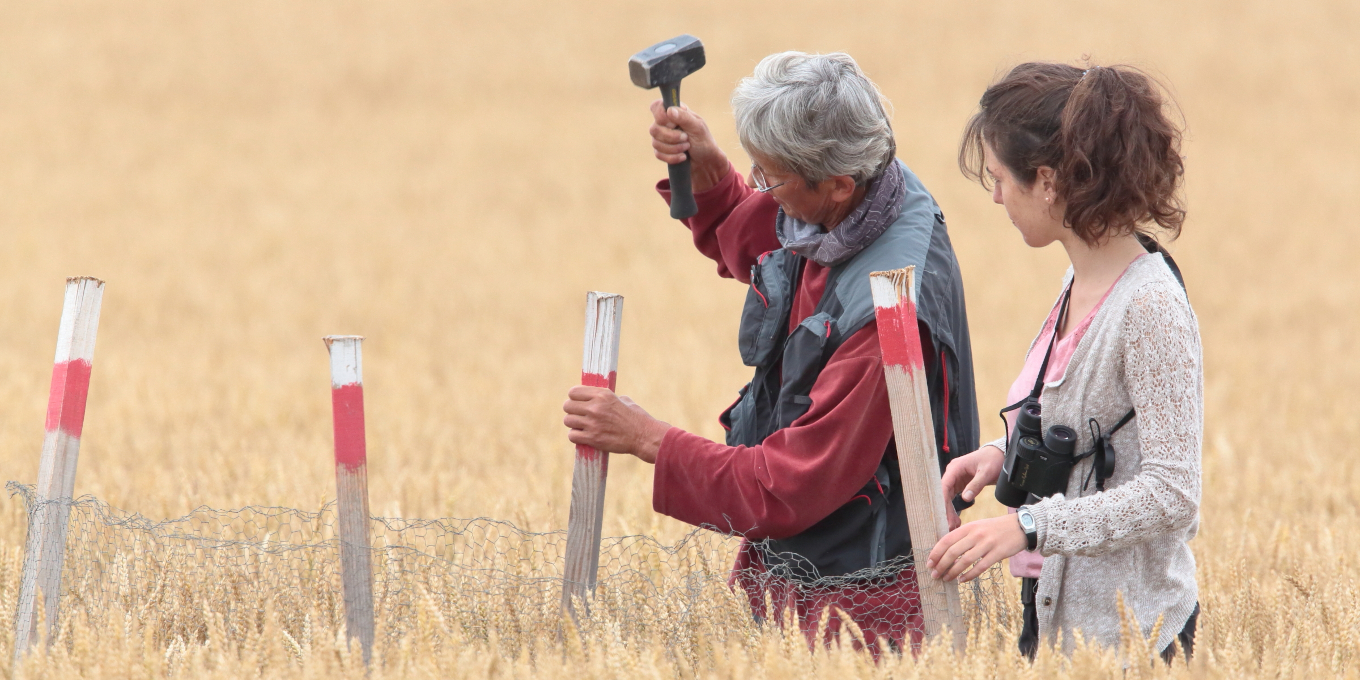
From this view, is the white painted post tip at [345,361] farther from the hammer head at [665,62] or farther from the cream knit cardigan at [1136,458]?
the cream knit cardigan at [1136,458]

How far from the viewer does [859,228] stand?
274 cm

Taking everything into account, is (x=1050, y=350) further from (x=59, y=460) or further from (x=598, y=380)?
(x=59, y=460)

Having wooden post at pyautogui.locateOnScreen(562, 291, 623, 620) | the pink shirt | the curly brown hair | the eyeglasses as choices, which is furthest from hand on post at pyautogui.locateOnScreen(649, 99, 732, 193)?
the pink shirt

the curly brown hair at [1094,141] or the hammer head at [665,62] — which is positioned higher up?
the hammer head at [665,62]

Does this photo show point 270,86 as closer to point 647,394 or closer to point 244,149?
point 244,149

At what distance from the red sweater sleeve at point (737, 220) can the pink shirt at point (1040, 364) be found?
85 centimetres

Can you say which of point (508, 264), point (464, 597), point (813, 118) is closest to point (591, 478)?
point (464, 597)

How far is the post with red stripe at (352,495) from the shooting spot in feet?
9.06

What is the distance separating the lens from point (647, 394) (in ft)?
26.6

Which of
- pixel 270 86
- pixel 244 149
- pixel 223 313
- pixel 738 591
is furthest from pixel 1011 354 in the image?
pixel 270 86

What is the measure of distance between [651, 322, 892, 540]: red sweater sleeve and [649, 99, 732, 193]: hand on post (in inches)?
29.8

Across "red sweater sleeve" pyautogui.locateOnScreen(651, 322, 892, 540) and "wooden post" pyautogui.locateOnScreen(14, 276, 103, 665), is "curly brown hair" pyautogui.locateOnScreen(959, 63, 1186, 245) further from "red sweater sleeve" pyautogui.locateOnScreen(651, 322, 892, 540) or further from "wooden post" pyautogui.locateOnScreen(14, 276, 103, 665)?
"wooden post" pyautogui.locateOnScreen(14, 276, 103, 665)

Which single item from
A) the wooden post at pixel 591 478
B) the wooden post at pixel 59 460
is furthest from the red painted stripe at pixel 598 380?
the wooden post at pixel 59 460

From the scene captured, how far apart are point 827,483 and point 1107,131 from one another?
0.90m
